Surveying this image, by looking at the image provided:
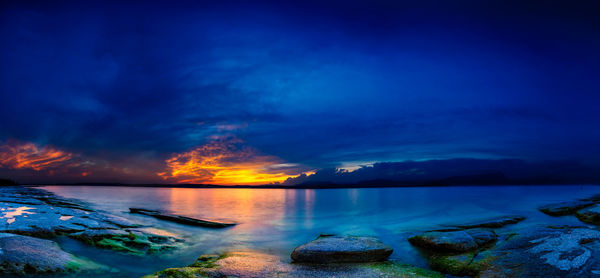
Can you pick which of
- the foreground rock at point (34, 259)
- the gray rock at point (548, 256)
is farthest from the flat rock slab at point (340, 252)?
the foreground rock at point (34, 259)

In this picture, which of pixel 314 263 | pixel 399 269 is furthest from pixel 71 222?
pixel 399 269

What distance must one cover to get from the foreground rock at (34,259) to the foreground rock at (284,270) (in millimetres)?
3082

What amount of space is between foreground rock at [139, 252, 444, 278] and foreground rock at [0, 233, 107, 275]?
3.08 m

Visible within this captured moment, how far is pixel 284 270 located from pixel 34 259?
7484 mm

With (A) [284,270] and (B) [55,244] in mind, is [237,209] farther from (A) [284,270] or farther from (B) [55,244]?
(A) [284,270]

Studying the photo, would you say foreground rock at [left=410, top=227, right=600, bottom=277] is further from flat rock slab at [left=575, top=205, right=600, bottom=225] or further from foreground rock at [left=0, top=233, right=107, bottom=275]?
flat rock slab at [left=575, top=205, right=600, bottom=225]

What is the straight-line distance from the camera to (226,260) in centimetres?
1007

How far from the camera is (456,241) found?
39.1 feet

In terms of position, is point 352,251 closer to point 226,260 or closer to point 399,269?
point 399,269

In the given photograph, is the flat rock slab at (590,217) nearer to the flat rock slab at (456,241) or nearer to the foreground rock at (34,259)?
the flat rock slab at (456,241)

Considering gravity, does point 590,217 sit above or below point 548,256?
below

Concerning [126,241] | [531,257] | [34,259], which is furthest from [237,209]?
[531,257]

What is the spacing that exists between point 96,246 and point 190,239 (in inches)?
191

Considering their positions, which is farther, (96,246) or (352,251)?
(96,246)
